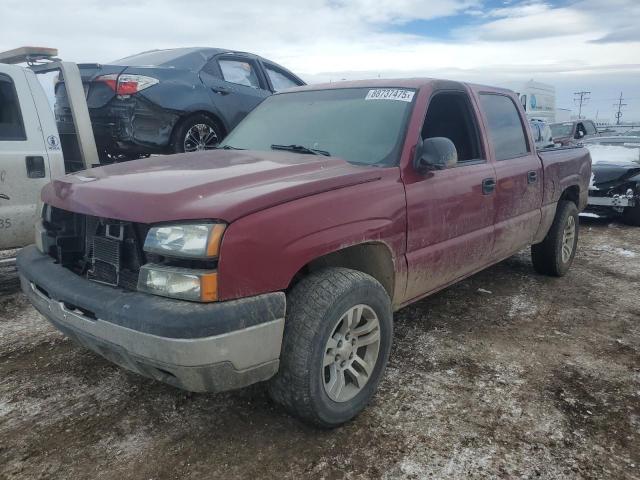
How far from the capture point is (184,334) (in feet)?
6.68

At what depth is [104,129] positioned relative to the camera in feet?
17.4

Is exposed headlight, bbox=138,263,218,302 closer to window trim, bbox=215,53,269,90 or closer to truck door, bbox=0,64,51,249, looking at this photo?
truck door, bbox=0,64,51,249

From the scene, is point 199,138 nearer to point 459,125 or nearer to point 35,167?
point 35,167

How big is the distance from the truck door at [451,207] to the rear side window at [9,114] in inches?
125

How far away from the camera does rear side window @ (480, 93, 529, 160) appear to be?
159 inches

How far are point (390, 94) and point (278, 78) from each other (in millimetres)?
3865

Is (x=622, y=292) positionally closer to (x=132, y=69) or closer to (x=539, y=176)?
(x=539, y=176)

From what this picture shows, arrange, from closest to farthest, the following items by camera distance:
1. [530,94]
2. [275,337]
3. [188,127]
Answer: [275,337], [188,127], [530,94]

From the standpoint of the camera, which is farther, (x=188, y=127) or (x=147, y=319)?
(x=188, y=127)

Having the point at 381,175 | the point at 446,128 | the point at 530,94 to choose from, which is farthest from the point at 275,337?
the point at 530,94

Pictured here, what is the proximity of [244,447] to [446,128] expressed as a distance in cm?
256

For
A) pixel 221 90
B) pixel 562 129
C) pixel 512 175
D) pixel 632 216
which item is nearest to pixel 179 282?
pixel 512 175

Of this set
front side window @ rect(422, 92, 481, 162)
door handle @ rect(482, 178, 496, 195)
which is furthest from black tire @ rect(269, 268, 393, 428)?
front side window @ rect(422, 92, 481, 162)

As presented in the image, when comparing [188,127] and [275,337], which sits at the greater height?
[188,127]
